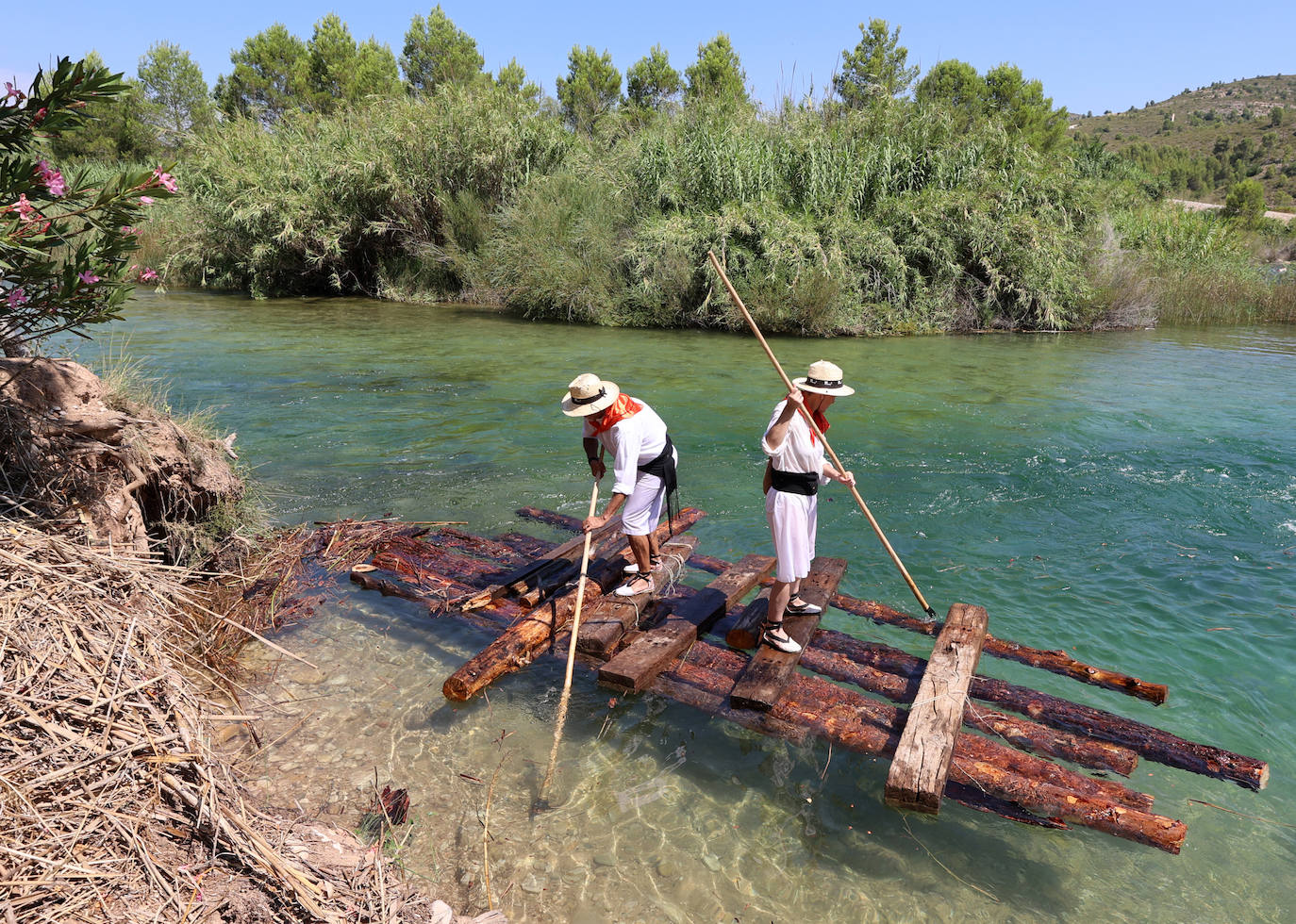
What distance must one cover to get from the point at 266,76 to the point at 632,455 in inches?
2281

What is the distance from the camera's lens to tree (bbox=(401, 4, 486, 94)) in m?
51.8

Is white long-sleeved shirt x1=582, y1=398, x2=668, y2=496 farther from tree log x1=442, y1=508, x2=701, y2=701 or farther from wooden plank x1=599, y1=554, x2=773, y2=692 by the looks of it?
wooden plank x1=599, y1=554, x2=773, y2=692

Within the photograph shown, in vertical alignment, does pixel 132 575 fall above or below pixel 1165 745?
above

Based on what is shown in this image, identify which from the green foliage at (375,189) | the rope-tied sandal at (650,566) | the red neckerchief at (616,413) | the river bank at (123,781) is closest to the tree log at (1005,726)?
the rope-tied sandal at (650,566)

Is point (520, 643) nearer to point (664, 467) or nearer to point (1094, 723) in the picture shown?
point (664, 467)

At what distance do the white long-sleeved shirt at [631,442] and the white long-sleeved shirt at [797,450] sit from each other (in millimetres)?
1089

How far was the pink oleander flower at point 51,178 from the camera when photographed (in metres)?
4.11

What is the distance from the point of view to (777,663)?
4656 mm

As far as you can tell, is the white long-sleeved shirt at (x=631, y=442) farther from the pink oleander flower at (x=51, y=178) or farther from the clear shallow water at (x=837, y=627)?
the pink oleander flower at (x=51, y=178)

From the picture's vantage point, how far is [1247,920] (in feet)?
11.7

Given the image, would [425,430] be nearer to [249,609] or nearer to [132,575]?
[249,609]

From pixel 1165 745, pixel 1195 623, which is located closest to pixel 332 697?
pixel 1165 745

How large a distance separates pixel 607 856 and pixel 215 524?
4169 mm

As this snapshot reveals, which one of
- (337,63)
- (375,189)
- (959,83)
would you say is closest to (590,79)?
(337,63)
